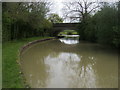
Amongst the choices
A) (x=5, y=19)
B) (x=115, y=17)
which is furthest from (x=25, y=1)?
(x=115, y=17)

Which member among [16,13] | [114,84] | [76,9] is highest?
[76,9]

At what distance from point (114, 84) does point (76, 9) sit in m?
19.5

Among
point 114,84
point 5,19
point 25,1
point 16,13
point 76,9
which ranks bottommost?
point 114,84

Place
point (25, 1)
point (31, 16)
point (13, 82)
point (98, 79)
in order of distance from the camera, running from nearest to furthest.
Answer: point (13, 82) < point (98, 79) < point (25, 1) < point (31, 16)

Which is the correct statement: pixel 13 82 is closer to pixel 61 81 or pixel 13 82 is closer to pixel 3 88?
pixel 3 88

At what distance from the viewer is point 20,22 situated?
504 inches

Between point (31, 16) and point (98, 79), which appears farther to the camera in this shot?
point (31, 16)

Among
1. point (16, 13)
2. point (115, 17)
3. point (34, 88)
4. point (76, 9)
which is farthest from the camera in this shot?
point (76, 9)

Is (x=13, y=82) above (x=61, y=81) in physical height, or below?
above

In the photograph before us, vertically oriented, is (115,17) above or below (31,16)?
below

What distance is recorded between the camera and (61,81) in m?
3.64

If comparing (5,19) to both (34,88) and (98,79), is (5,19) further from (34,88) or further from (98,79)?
(98,79)

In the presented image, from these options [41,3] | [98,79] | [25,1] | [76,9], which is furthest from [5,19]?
[76,9]

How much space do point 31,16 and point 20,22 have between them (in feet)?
4.93
